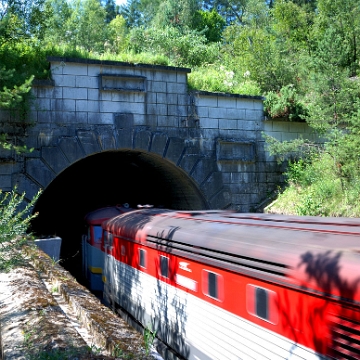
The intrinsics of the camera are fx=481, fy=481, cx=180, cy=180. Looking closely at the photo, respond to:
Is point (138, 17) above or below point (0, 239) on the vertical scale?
above

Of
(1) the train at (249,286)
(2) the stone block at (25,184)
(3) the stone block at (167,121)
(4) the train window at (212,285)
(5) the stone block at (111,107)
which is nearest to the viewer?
(1) the train at (249,286)

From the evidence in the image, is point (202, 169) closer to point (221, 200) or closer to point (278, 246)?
point (221, 200)

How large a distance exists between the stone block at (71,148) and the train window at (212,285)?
782cm

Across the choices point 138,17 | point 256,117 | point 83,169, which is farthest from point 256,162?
point 138,17

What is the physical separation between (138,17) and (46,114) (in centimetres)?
4822

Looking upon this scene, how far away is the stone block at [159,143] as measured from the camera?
13258 millimetres

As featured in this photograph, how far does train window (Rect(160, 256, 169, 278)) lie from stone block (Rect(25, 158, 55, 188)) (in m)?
6.30

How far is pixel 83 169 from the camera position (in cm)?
1875

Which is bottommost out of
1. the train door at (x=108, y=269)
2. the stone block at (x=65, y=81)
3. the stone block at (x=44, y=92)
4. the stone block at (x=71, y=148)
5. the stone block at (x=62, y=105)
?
the train door at (x=108, y=269)

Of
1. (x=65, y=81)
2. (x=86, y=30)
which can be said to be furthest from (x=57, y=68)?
(x=86, y=30)

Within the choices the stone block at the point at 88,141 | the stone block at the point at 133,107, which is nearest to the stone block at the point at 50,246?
the stone block at the point at 88,141

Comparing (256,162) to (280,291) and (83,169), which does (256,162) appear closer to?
(83,169)

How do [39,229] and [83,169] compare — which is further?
[39,229]

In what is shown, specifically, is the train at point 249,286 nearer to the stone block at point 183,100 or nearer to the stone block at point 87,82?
the stone block at point 87,82
